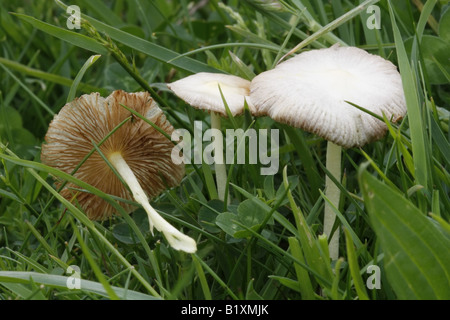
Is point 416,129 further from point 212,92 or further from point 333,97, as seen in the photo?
point 212,92

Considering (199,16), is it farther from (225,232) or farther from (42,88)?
(225,232)

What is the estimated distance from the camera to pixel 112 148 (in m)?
1.42

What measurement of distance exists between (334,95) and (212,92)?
0.27 metres

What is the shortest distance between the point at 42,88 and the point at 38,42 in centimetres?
30

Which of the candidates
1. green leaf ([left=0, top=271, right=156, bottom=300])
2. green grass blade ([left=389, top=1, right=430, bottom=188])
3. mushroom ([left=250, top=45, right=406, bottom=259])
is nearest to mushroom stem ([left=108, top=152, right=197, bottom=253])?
green leaf ([left=0, top=271, right=156, bottom=300])

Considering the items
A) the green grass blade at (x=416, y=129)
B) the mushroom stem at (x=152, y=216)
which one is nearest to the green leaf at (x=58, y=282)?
the mushroom stem at (x=152, y=216)

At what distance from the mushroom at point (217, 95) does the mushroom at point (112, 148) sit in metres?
0.10

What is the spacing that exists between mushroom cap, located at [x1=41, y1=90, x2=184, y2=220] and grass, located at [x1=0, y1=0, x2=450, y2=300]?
0.06 metres

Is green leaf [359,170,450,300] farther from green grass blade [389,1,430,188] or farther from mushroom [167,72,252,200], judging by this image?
mushroom [167,72,252,200]

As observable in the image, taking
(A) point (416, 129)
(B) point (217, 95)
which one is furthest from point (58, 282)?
(A) point (416, 129)

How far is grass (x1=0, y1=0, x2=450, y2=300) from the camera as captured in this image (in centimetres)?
101

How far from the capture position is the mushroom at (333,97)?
117cm

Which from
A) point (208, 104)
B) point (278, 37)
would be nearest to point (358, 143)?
point (208, 104)

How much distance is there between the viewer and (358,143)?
118 centimetres
